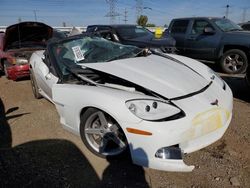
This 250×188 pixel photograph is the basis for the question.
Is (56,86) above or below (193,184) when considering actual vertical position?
above

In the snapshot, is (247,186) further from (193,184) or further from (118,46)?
(118,46)

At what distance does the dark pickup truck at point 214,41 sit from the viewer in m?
7.28

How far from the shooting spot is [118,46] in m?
4.14

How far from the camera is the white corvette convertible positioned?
2473mm

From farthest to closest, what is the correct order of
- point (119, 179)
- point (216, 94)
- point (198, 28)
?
point (198, 28) < point (216, 94) < point (119, 179)

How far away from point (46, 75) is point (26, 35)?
3937 mm

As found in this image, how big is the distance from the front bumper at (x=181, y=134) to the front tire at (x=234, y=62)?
5047 millimetres

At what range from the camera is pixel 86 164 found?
295cm

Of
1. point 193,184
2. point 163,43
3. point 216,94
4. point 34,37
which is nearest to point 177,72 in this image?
point 216,94

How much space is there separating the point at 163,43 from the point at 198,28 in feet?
6.05

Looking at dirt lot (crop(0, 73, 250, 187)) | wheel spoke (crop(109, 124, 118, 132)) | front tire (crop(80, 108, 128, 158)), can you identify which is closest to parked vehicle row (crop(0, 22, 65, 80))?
dirt lot (crop(0, 73, 250, 187))

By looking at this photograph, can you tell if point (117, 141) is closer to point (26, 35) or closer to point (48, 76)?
point (48, 76)

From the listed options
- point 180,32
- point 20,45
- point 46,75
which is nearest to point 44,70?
point 46,75

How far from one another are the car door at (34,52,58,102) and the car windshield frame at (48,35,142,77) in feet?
0.64
